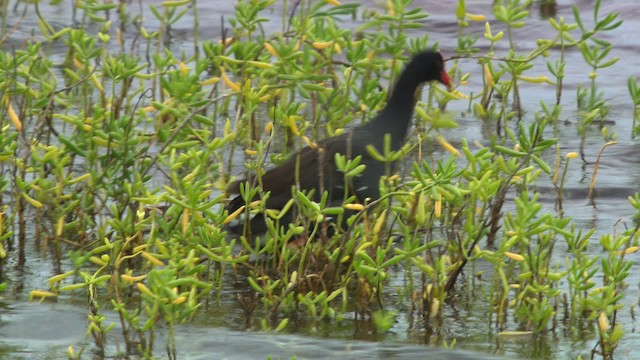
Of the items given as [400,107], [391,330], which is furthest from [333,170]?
[391,330]

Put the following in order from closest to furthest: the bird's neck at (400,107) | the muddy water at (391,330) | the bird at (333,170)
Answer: the muddy water at (391,330)
the bird at (333,170)
the bird's neck at (400,107)

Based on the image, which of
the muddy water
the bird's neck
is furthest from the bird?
the muddy water

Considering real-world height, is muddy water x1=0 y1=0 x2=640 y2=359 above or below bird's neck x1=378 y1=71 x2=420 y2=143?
below

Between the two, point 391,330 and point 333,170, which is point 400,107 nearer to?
point 333,170

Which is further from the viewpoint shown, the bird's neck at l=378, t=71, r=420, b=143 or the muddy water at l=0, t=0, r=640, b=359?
the bird's neck at l=378, t=71, r=420, b=143

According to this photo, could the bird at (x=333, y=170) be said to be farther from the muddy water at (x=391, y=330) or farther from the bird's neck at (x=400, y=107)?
the muddy water at (x=391, y=330)

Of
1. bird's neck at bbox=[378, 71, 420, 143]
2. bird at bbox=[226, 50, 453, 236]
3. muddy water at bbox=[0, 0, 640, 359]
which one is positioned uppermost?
bird's neck at bbox=[378, 71, 420, 143]

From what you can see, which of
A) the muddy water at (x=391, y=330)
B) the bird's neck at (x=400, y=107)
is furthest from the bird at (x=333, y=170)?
the muddy water at (x=391, y=330)

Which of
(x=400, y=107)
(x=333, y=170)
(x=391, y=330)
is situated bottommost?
(x=391, y=330)

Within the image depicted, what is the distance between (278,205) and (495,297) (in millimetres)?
1188

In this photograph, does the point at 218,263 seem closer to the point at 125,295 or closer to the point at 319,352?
the point at 125,295

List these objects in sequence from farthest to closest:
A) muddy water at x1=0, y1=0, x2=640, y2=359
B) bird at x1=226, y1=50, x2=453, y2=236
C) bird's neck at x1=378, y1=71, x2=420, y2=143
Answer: bird's neck at x1=378, y1=71, x2=420, y2=143 < bird at x1=226, y1=50, x2=453, y2=236 < muddy water at x1=0, y1=0, x2=640, y2=359

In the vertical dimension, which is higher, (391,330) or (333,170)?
(333,170)

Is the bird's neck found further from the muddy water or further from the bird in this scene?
the muddy water
